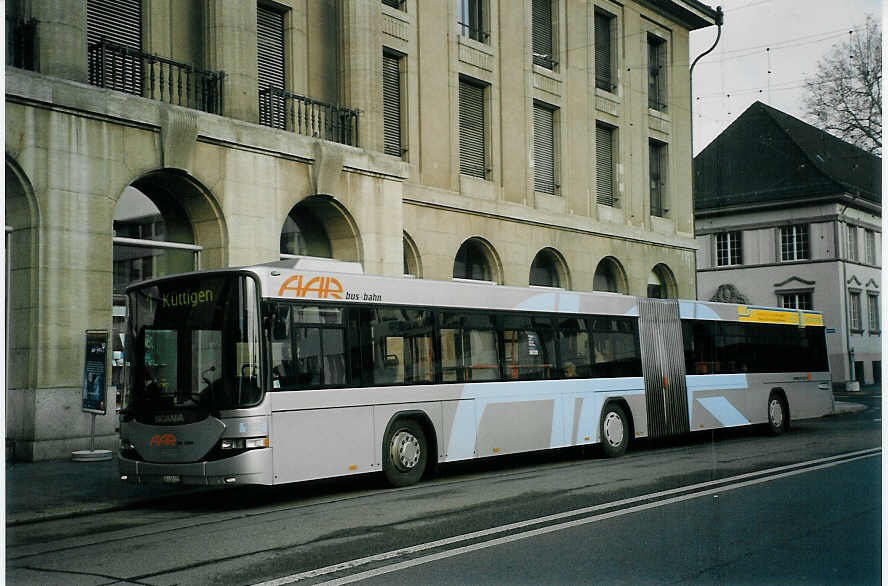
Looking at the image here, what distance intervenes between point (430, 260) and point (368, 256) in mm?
2772

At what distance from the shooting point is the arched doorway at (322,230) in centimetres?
2073

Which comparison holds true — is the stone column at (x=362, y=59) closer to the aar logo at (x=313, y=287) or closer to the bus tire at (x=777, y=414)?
the aar logo at (x=313, y=287)

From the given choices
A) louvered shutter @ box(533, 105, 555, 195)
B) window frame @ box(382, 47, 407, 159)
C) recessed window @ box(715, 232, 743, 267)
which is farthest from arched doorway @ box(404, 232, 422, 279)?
recessed window @ box(715, 232, 743, 267)

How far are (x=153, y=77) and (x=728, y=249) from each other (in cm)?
1148

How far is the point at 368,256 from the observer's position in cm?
2166

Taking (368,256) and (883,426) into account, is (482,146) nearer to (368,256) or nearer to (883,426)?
(368,256)

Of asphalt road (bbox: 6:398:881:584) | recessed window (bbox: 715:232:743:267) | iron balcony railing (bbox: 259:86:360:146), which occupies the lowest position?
asphalt road (bbox: 6:398:881:584)

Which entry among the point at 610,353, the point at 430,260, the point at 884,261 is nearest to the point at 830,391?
the point at 884,261

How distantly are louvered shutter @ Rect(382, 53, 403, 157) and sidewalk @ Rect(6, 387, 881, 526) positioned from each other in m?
10.6

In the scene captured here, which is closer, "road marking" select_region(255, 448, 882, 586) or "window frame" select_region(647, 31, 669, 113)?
"road marking" select_region(255, 448, 882, 586)

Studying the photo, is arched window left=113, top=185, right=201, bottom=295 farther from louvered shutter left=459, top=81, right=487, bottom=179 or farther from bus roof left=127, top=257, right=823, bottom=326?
louvered shutter left=459, top=81, right=487, bottom=179

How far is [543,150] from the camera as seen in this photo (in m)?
26.0

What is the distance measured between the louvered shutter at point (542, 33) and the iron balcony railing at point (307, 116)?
4.43 meters

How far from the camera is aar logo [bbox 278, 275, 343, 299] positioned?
12.6m
